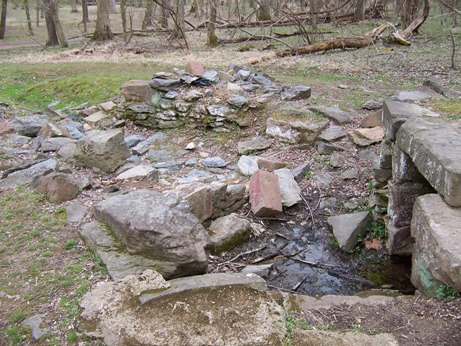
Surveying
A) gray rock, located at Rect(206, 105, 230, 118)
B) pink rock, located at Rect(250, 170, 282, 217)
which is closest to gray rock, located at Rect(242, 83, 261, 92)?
gray rock, located at Rect(206, 105, 230, 118)

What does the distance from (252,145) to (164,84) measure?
2668 mm

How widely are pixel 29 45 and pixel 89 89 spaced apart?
15326 millimetres

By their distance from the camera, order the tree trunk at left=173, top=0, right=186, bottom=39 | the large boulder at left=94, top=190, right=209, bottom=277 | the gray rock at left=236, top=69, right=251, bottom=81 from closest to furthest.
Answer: the large boulder at left=94, top=190, right=209, bottom=277 → the gray rock at left=236, top=69, right=251, bottom=81 → the tree trunk at left=173, top=0, right=186, bottom=39

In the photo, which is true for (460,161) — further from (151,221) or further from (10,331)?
(10,331)

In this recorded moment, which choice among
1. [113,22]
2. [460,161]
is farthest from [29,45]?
[460,161]

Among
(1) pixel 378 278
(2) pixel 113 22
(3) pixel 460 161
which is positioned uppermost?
(2) pixel 113 22

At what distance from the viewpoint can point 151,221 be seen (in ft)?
12.9

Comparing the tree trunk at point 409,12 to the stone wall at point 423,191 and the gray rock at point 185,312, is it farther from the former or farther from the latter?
the gray rock at point 185,312

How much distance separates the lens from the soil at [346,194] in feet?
10.3

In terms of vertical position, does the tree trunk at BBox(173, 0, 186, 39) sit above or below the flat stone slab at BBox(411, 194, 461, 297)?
above

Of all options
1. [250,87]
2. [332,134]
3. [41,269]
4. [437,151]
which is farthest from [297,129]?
[41,269]

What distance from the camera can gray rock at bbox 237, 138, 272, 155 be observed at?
24.4 ft

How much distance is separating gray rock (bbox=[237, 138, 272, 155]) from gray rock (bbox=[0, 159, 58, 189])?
10.1 ft

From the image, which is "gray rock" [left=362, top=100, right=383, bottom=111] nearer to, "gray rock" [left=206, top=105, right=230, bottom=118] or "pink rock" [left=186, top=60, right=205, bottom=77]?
"gray rock" [left=206, top=105, right=230, bottom=118]
